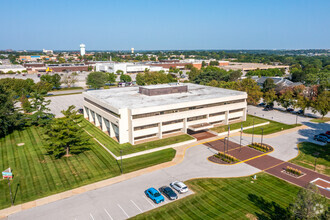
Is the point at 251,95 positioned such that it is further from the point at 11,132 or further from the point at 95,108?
the point at 11,132

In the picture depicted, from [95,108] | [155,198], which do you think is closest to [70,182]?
[155,198]

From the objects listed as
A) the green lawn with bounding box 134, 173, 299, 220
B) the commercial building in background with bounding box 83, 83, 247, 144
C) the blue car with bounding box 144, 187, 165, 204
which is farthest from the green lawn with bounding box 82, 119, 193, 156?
the green lawn with bounding box 134, 173, 299, 220

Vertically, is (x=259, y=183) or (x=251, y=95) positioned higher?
(x=251, y=95)

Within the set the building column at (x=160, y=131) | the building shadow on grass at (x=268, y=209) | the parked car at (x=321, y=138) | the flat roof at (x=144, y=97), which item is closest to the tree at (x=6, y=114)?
the flat roof at (x=144, y=97)

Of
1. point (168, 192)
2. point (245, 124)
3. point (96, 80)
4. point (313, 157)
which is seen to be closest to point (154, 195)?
point (168, 192)

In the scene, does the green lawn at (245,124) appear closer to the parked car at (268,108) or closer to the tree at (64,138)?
the parked car at (268,108)

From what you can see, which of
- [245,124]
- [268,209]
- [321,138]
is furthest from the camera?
[245,124]

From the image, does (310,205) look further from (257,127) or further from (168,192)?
(257,127)
